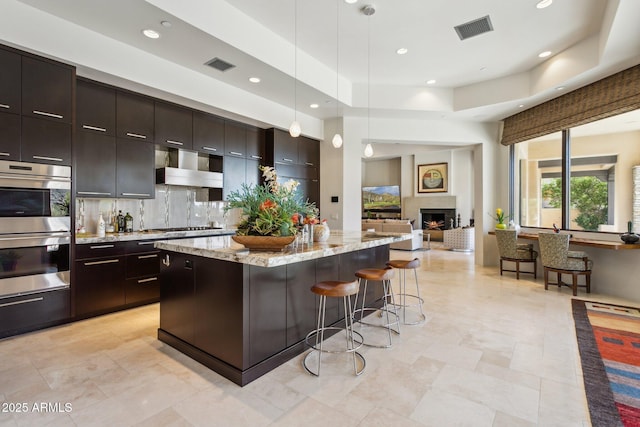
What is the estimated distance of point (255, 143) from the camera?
560cm

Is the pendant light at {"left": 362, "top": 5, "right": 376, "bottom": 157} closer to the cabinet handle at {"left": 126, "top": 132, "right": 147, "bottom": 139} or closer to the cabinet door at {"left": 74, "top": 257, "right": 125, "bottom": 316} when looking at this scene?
the cabinet handle at {"left": 126, "top": 132, "right": 147, "bottom": 139}

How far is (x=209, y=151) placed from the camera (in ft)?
16.0

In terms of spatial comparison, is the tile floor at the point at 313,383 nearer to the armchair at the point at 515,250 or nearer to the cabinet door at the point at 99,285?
the cabinet door at the point at 99,285

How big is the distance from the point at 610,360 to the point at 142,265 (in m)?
4.84

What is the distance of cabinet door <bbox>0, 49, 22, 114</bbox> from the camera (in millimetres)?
2893

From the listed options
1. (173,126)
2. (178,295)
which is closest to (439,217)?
(173,126)

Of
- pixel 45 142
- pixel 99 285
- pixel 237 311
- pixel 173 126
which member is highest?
pixel 173 126

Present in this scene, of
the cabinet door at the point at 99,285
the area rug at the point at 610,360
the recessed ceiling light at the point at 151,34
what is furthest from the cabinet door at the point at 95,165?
the area rug at the point at 610,360

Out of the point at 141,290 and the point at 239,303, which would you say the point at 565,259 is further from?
the point at 141,290

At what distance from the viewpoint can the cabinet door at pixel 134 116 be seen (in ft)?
12.7

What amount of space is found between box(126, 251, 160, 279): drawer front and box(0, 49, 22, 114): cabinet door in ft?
6.02

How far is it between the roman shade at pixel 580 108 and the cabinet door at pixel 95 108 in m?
6.48

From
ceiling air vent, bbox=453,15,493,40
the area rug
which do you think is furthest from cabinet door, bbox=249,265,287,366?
ceiling air vent, bbox=453,15,493,40

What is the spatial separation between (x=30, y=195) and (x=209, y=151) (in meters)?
2.25
